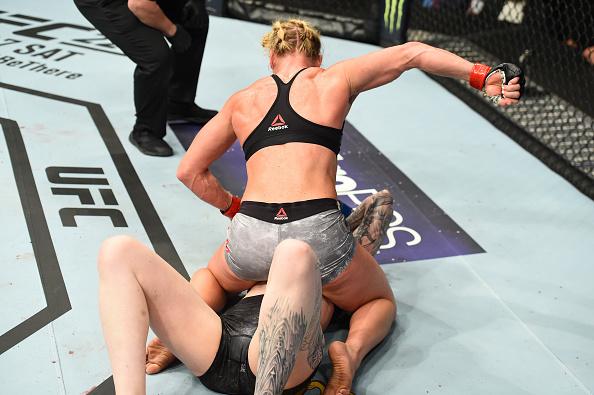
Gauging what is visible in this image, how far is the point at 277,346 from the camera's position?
85.5 inches

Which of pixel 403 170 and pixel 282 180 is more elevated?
pixel 282 180

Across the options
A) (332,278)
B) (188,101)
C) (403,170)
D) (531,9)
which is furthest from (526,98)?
(332,278)

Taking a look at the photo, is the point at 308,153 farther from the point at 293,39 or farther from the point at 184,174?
the point at 184,174

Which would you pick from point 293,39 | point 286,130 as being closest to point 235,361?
point 286,130

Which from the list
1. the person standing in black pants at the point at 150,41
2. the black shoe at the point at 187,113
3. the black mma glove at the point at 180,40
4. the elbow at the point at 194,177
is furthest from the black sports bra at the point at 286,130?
the black shoe at the point at 187,113

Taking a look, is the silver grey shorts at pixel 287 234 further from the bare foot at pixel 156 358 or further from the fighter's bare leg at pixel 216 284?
the bare foot at pixel 156 358

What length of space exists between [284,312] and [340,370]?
1.78 ft

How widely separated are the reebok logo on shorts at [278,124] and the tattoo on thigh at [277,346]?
0.68 m

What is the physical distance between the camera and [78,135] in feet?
14.6

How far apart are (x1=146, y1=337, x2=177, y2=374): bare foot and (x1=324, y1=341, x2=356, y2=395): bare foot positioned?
54cm

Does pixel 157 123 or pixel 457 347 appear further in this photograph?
pixel 157 123

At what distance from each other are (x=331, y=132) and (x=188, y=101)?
228cm

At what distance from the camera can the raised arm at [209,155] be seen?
9.21 feet

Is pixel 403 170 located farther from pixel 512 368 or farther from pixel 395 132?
pixel 512 368
